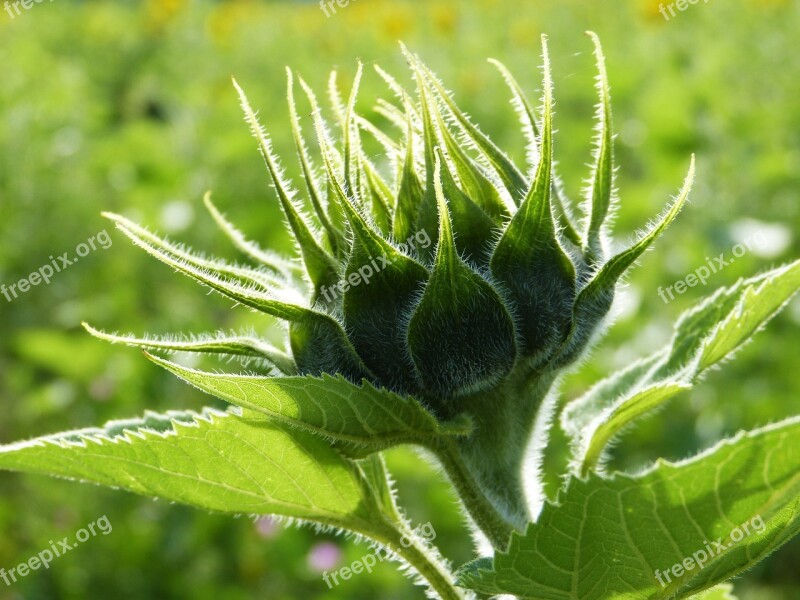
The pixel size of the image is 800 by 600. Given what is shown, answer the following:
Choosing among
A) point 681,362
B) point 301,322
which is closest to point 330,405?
point 301,322

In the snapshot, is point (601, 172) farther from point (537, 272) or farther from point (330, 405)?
point (330, 405)

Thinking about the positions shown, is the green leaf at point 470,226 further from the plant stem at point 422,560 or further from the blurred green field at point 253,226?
the plant stem at point 422,560

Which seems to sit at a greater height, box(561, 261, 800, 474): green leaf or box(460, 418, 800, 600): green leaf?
box(561, 261, 800, 474): green leaf

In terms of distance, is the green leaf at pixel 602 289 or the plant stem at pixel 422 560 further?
the plant stem at pixel 422 560

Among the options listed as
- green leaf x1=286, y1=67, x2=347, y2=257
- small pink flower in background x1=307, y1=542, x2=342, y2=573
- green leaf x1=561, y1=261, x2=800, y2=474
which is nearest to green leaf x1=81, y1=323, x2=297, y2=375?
green leaf x1=286, y1=67, x2=347, y2=257

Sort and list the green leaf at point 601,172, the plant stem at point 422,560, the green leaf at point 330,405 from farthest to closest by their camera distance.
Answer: the plant stem at point 422,560 < the green leaf at point 601,172 < the green leaf at point 330,405

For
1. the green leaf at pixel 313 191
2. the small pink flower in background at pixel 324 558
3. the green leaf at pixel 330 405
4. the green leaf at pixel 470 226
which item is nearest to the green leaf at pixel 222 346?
the green leaf at pixel 330 405

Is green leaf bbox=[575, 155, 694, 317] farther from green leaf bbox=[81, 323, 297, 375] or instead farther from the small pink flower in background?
the small pink flower in background
